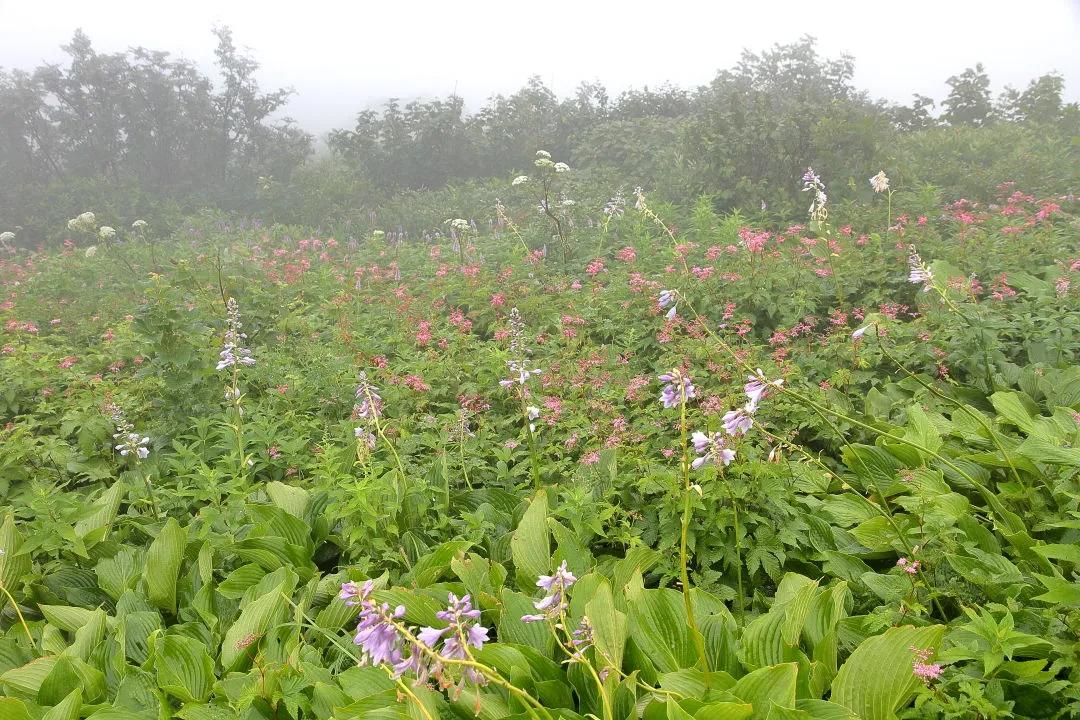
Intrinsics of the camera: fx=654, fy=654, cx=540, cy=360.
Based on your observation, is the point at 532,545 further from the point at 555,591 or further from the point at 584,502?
the point at 555,591

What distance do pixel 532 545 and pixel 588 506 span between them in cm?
27

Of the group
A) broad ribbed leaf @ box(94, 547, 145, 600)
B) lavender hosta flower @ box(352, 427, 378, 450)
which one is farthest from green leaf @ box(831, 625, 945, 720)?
broad ribbed leaf @ box(94, 547, 145, 600)

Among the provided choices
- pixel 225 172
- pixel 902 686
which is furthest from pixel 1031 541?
pixel 225 172

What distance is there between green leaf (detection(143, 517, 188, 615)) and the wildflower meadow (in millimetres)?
11

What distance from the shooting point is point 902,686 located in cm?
171

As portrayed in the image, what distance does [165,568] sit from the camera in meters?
2.64

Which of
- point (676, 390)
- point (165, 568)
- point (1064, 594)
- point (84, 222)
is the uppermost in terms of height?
point (84, 222)

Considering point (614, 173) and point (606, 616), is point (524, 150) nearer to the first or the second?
point (614, 173)

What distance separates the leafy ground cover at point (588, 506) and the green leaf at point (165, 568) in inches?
0.5

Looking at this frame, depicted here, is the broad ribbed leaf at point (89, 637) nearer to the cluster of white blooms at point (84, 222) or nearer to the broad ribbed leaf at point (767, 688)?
the broad ribbed leaf at point (767, 688)

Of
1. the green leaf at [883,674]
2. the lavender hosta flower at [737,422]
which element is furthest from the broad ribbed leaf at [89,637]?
the green leaf at [883,674]

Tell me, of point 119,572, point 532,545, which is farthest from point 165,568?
point 532,545

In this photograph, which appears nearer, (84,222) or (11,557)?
(11,557)

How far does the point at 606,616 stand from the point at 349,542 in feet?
3.86
